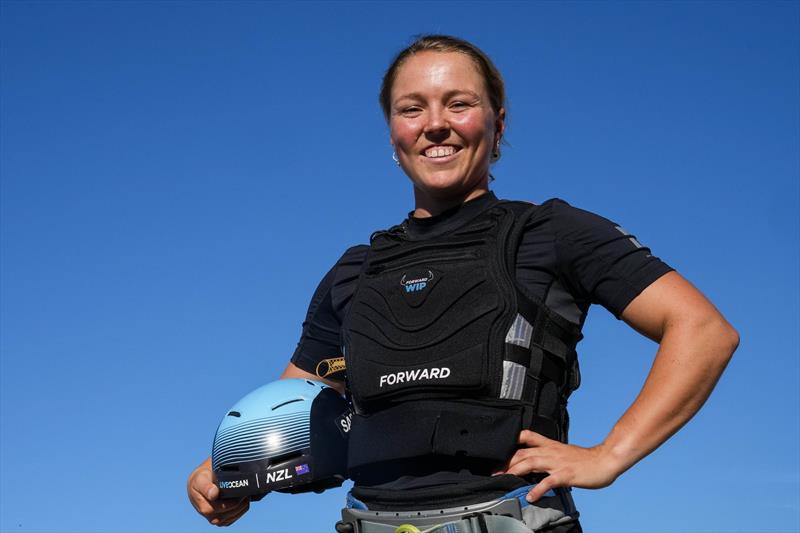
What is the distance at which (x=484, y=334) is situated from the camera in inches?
184

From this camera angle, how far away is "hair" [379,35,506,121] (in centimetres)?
559

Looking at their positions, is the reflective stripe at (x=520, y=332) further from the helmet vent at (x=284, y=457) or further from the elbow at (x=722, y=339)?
the helmet vent at (x=284, y=457)

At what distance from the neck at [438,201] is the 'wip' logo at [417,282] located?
0.64m

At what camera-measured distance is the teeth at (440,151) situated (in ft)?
17.7

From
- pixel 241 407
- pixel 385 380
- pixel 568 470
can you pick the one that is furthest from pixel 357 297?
pixel 568 470

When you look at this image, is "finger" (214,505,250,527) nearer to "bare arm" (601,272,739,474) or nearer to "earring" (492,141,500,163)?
"bare arm" (601,272,739,474)

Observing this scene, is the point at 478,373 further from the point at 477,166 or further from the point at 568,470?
the point at 477,166

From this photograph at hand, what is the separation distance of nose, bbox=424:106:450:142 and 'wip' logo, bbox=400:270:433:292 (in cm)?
83

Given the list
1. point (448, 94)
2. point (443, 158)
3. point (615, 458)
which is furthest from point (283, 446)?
point (448, 94)

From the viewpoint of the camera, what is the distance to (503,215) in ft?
16.8

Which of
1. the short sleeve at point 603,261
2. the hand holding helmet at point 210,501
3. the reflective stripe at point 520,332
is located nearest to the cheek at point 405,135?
the short sleeve at point 603,261

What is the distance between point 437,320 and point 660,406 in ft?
3.68

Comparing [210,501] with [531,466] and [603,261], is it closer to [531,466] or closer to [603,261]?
[531,466]

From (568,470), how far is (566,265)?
1.02 m
